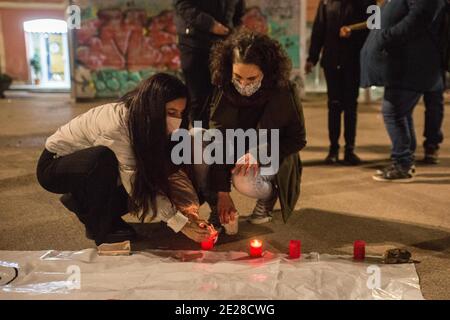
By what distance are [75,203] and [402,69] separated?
112 inches

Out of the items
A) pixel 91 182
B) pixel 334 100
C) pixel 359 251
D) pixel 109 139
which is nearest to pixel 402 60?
pixel 334 100

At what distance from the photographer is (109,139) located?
9.36ft

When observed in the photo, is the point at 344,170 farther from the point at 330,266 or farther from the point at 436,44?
the point at 330,266

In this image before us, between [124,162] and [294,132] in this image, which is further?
[294,132]

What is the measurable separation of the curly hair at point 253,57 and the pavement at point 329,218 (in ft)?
3.20

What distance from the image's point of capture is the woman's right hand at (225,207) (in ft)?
10.5

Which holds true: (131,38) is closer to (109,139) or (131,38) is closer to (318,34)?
(318,34)

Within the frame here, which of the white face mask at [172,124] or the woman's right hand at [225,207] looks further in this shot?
the woman's right hand at [225,207]

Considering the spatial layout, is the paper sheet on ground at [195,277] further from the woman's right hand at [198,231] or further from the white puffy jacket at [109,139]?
the white puffy jacket at [109,139]

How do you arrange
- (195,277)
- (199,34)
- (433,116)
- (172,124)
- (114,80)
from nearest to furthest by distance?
(195,277)
(172,124)
(199,34)
(433,116)
(114,80)

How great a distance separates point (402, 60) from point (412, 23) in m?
0.31

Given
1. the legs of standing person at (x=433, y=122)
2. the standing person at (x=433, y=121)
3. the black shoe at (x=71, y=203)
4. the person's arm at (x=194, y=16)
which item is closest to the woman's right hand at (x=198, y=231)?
the black shoe at (x=71, y=203)

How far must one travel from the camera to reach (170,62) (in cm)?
1230

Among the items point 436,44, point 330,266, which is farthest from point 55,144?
point 436,44
